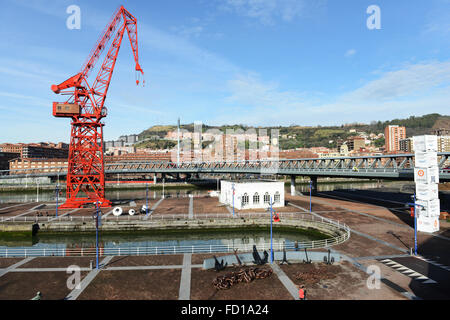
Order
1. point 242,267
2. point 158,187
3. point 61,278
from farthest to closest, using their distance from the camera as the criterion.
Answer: point 158,187
point 242,267
point 61,278

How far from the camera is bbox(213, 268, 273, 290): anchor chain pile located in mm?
17098

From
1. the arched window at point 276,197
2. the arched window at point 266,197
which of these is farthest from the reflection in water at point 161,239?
the arched window at point 276,197

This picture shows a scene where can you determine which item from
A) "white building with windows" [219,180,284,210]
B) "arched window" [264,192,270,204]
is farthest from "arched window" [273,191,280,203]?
"arched window" [264,192,270,204]

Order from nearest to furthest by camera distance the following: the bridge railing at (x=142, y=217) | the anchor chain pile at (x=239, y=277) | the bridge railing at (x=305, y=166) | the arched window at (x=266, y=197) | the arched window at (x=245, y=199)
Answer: the anchor chain pile at (x=239, y=277) < the bridge railing at (x=142, y=217) < the bridge railing at (x=305, y=166) < the arched window at (x=245, y=199) < the arched window at (x=266, y=197)

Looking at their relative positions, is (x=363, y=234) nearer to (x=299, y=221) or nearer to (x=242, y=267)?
(x=299, y=221)

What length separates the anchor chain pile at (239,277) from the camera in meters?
17.1

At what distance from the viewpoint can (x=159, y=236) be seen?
37.2 m

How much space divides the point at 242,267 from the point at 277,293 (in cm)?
461

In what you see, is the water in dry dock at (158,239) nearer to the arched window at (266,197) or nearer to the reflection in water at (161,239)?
the reflection in water at (161,239)

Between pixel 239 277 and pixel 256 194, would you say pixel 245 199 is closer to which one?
pixel 256 194

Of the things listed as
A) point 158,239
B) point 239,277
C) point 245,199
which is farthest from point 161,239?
point 239,277
